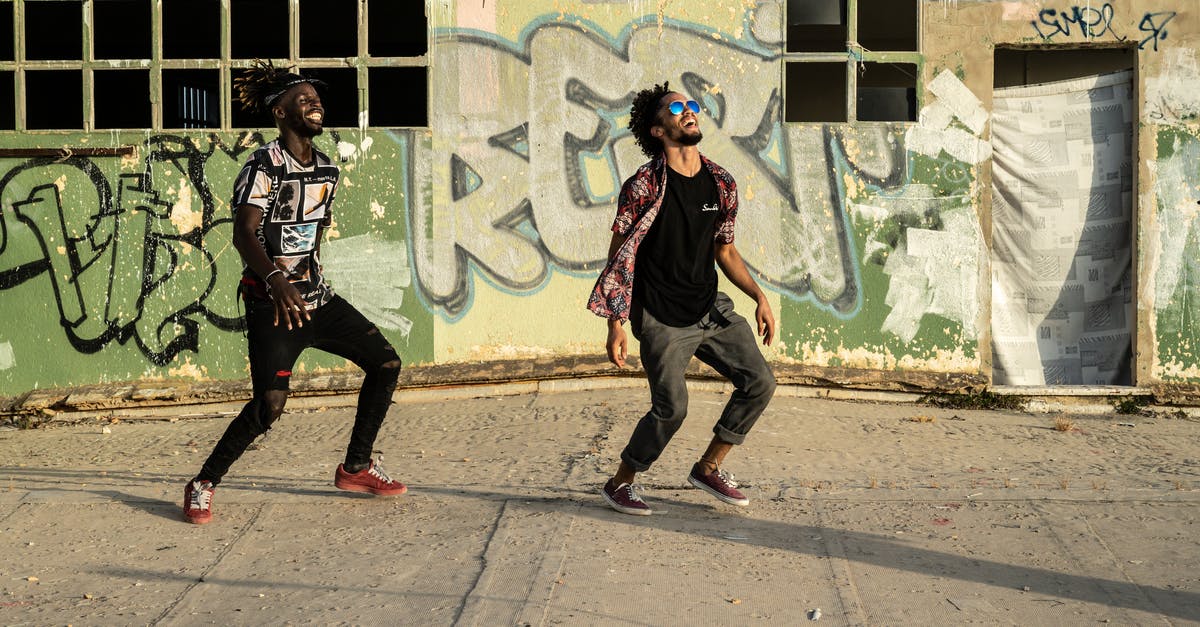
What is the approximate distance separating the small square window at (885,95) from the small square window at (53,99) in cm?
496

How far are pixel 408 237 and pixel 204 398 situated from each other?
1.66 metres

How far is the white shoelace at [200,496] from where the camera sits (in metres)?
5.26

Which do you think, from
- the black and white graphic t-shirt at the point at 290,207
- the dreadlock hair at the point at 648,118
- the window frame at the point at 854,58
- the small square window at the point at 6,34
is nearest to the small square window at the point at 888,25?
the window frame at the point at 854,58

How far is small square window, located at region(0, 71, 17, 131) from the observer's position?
8188 millimetres

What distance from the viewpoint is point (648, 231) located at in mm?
5199

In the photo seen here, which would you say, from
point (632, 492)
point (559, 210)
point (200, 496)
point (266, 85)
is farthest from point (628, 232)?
point (559, 210)

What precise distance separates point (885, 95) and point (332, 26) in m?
3.50

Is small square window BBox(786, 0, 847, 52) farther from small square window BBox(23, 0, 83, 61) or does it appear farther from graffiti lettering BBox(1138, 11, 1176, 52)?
small square window BBox(23, 0, 83, 61)

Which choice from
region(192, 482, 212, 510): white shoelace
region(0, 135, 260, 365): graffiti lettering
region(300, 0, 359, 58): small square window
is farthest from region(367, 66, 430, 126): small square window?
region(192, 482, 212, 510): white shoelace

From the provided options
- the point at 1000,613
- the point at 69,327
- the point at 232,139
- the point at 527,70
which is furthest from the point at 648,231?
the point at 69,327

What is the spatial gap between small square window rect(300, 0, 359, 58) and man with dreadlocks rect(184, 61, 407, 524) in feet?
8.26

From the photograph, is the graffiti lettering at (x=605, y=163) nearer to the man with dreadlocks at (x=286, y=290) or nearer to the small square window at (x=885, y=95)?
the small square window at (x=885, y=95)

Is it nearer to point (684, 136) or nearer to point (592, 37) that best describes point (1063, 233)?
point (592, 37)

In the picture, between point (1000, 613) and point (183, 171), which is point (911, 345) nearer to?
point (1000, 613)
